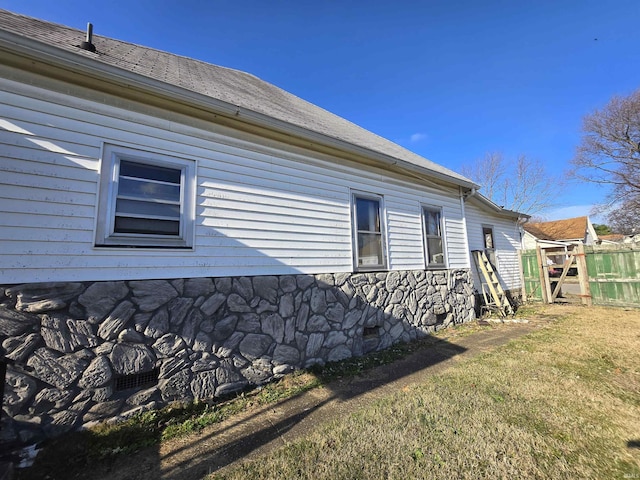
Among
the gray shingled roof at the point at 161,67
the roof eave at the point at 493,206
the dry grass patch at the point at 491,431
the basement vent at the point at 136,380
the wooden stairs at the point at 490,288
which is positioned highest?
the gray shingled roof at the point at 161,67

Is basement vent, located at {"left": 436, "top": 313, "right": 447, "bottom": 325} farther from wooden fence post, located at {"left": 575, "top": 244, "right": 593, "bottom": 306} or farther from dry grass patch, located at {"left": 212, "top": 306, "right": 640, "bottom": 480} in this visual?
wooden fence post, located at {"left": 575, "top": 244, "right": 593, "bottom": 306}

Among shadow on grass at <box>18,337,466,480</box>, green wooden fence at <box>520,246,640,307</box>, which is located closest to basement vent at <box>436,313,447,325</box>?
shadow on grass at <box>18,337,466,480</box>

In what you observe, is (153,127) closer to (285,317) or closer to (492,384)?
(285,317)

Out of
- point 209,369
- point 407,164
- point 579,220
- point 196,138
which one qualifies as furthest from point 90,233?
point 579,220

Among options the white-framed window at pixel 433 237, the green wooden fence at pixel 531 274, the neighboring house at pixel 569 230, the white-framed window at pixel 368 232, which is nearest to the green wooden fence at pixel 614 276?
the green wooden fence at pixel 531 274

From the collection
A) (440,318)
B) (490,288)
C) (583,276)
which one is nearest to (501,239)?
(583,276)

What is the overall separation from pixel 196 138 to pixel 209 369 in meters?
3.15

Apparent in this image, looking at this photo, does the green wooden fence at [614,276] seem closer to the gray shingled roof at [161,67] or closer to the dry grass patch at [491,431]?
the gray shingled roof at [161,67]

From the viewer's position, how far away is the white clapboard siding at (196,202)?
2.75 m

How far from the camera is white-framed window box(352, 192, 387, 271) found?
543 cm

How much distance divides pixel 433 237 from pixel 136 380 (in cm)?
664

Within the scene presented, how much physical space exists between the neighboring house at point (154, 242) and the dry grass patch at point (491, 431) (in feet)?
5.24

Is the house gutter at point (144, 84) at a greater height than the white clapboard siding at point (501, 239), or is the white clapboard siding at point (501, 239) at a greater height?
the house gutter at point (144, 84)

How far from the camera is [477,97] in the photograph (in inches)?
414
